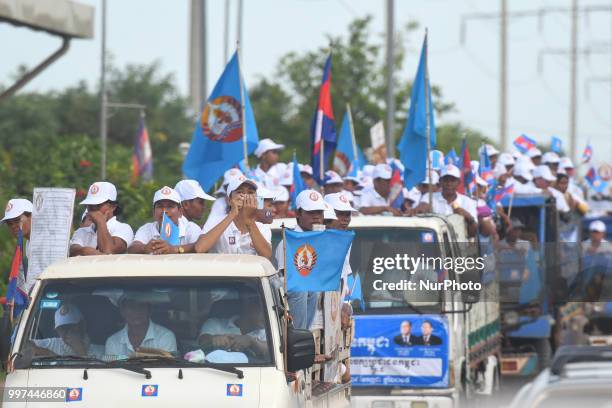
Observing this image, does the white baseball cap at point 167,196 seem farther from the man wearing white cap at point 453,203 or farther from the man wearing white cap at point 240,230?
the man wearing white cap at point 453,203

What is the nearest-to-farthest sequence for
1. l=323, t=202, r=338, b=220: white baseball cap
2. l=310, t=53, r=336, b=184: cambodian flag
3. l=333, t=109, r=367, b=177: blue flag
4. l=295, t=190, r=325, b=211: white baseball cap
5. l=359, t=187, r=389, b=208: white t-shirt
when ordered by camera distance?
l=295, t=190, r=325, b=211: white baseball cap → l=323, t=202, r=338, b=220: white baseball cap → l=359, t=187, r=389, b=208: white t-shirt → l=310, t=53, r=336, b=184: cambodian flag → l=333, t=109, r=367, b=177: blue flag

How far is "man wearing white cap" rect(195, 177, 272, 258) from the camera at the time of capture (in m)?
9.73

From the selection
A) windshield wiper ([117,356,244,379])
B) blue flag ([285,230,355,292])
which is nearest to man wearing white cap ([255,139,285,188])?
blue flag ([285,230,355,292])

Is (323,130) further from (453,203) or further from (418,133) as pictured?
(453,203)

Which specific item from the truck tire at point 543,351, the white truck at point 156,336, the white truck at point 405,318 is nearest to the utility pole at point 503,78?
the truck tire at point 543,351

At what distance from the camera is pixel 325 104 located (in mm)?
18219

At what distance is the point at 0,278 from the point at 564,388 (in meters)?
12.9

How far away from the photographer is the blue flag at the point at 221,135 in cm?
1573

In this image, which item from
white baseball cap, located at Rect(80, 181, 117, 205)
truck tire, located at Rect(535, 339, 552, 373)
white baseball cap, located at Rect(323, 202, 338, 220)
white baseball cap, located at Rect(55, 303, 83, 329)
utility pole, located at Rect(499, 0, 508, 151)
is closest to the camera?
white baseball cap, located at Rect(55, 303, 83, 329)

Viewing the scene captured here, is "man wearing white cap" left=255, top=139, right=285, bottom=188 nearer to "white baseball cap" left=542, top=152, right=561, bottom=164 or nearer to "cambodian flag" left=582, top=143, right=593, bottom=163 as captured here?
"white baseball cap" left=542, top=152, right=561, bottom=164

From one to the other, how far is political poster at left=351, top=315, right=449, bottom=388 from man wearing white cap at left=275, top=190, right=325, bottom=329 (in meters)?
1.94

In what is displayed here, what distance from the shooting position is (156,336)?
825 centimetres

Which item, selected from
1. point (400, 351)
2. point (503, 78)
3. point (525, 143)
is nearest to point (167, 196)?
point (400, 351)

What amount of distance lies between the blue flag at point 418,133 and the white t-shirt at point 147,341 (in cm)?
896
